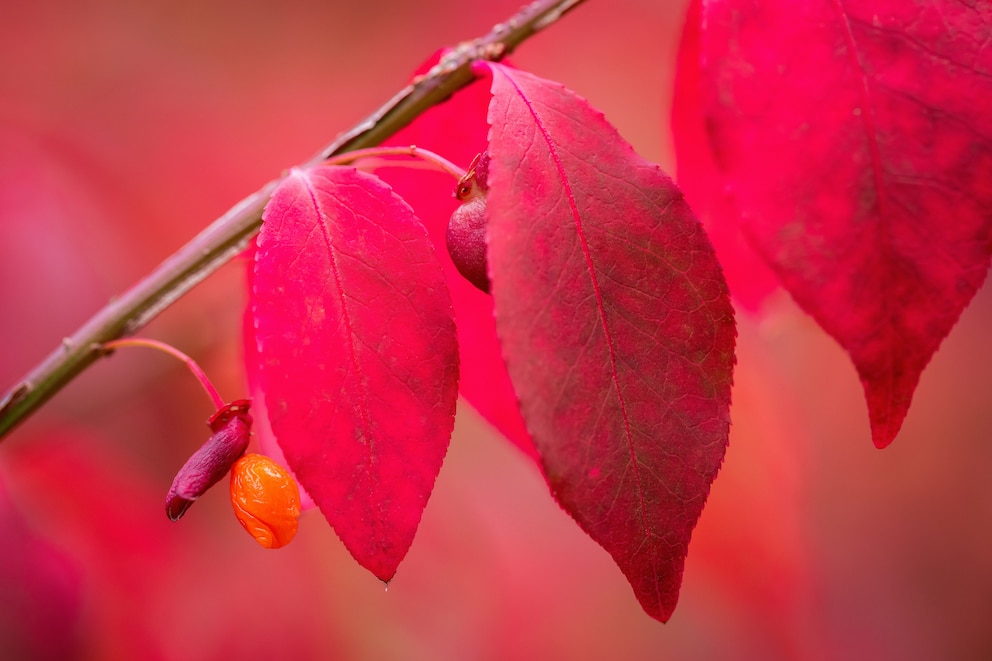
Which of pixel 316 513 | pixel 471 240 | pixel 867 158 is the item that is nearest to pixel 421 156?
pixel 471 240

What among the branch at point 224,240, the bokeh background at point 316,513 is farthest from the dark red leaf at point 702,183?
the bokeh background at point 316,513

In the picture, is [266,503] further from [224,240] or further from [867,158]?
[867,158]

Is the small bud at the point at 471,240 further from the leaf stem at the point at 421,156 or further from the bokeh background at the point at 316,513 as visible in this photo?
the bokeh background at the point at 316,513

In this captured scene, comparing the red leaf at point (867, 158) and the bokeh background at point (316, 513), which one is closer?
the red leaf at point (867, 158)

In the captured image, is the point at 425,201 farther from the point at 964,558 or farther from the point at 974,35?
the point at 964,558

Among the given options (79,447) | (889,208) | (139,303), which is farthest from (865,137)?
(79,447)

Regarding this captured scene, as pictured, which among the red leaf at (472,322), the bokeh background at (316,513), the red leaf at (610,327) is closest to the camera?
the red leaf at (610,327)
